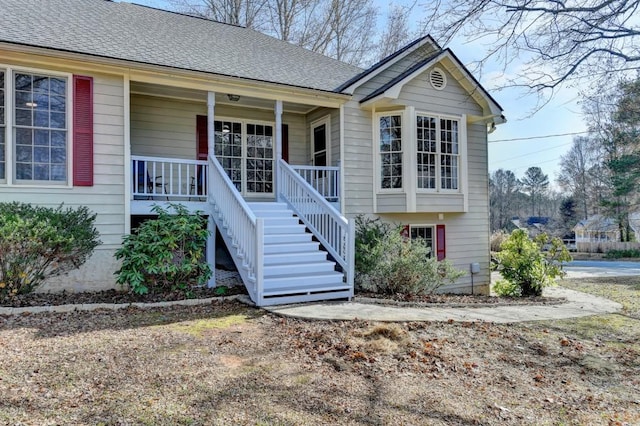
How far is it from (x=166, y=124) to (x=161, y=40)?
1851mm

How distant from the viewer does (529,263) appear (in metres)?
9.50

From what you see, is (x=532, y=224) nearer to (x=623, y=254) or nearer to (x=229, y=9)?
(x=623, y=254)

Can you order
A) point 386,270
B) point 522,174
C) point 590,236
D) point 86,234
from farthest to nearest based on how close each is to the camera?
point 522,174, point 590,236, point 386,270, point 86,234

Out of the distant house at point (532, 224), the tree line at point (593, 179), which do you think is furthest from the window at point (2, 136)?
the distant house at point (532, 224)

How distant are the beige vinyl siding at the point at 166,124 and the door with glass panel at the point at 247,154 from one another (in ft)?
1.21

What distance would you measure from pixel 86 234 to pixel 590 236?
1637 inches

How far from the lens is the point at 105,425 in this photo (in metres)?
2.71

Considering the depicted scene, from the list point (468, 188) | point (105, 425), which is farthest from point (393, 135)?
point (105, 425)

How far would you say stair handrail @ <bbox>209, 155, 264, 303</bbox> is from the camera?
6.20 metres

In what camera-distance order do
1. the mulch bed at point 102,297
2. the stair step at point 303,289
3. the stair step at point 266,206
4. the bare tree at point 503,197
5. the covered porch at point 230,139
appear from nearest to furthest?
the mulch bed at point 102,297
the stair step at point 303,289
the stair step at point 266,206
the covered porch at point 230,139
the bare tree at point 503,197

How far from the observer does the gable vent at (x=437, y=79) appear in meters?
10.4

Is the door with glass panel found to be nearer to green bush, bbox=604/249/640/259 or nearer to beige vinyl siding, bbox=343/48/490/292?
beige vinyl siding, bbox=343/48/490/292

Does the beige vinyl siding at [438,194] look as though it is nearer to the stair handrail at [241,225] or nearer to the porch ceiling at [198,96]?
Result: the porch ceiling at [198,96]

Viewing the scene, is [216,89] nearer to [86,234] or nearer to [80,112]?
[80,112]
